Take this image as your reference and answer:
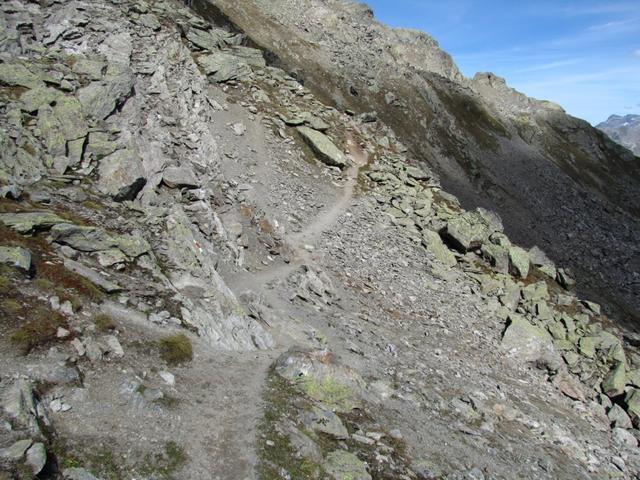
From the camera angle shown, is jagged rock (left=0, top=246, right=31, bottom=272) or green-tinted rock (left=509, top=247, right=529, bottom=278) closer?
jagged rock (left=0, top=246, right=31, bottom=272)

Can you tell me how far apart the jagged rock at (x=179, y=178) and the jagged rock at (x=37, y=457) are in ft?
64.6

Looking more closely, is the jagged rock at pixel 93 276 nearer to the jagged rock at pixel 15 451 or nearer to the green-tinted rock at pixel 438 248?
the jagged rock at pixel 15 451

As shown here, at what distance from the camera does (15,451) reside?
911 centimetres

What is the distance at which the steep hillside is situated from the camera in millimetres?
71438

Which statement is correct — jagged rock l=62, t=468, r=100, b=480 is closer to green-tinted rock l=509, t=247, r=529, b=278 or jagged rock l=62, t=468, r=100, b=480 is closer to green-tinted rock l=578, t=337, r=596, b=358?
green-tinted rock l=578, t=337, r=596, b=358

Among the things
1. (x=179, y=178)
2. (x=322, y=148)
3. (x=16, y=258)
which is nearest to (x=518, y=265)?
Answer: (x=322, y=148)

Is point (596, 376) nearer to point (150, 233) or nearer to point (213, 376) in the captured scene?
point (213, 376)

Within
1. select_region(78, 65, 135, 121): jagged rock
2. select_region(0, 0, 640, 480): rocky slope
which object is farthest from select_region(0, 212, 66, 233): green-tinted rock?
select_region(78, 65, 135, 121): jagged rock

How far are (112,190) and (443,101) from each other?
291 ft

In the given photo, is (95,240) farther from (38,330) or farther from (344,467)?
(344,467)


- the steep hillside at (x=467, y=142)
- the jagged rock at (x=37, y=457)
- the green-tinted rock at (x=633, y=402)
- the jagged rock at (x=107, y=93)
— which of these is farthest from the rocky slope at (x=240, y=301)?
the steep hillside at (x=467, y=142)

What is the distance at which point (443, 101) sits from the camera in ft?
315

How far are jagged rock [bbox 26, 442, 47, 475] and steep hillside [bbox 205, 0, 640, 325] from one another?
6054cm

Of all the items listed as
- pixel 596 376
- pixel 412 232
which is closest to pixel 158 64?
pixel 412 232
